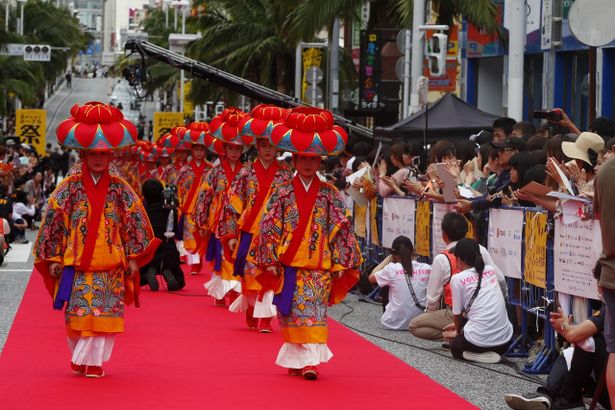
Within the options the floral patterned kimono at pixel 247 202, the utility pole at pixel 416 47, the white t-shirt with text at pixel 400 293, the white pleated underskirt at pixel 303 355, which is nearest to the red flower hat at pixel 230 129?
the floral patterned kimono at pixel 247 202

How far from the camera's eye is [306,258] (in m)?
10.6

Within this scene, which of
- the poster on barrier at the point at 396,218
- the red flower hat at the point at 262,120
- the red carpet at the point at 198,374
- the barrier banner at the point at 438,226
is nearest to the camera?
the red carpet at the point at 198,374

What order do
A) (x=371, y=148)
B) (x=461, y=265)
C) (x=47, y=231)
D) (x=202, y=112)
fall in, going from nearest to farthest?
(x=47, y=231) < (x=461, y=265) < (x=371, y=148) < (x=202, y=112)

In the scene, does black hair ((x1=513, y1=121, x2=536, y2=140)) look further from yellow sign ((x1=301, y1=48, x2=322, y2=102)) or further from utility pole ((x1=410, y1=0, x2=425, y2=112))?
yellow sign ((x1=301, y1=48, x2=322, y2=102))

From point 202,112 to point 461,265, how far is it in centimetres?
6951

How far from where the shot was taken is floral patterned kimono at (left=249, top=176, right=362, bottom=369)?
10406mm

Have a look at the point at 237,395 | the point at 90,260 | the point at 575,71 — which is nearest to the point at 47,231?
the point at 90,260

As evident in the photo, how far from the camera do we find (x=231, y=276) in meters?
15.0

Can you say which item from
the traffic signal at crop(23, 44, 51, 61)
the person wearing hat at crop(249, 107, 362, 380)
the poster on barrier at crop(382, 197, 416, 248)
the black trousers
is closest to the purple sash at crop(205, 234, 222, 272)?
the poster on barrier at crop(382, 197, 416, 248)

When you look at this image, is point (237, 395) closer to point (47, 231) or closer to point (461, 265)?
point (47, 231)

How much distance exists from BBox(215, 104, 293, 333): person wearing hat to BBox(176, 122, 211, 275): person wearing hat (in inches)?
163

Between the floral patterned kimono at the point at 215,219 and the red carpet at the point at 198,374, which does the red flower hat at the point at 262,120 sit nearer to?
the floral patterned kimono at the point at 215,219

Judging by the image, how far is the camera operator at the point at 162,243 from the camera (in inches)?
690

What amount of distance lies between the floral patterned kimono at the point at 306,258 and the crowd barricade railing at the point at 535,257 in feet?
4.79
